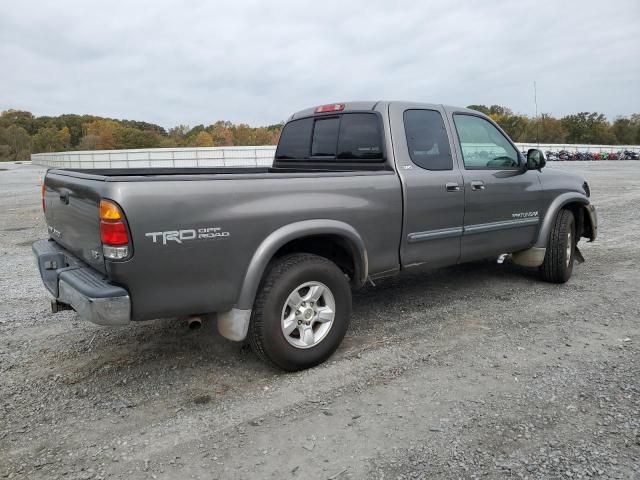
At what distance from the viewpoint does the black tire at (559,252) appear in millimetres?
5410

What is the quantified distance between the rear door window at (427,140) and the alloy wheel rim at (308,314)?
144cm

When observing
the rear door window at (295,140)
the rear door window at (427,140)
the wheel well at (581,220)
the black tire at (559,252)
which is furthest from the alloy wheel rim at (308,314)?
the wheel well at (581,220)

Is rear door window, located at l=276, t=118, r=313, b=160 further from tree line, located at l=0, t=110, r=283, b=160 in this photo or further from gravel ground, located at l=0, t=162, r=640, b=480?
tree line, located at l=0, t=110, r=283, b=160

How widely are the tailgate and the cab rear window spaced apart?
86.9 inches

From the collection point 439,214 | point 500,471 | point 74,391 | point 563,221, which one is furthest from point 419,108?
point 74,391

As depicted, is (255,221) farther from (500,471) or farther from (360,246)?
(500,471)

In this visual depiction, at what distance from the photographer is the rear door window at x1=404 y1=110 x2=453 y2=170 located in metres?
4.24

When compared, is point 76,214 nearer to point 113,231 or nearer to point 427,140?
point 113,231

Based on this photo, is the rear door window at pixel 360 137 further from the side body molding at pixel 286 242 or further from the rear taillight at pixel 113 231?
the rear taillight at pixel 113 231

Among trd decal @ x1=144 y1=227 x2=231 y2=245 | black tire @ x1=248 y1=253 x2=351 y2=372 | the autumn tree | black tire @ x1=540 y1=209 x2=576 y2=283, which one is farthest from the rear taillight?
the autumn tree

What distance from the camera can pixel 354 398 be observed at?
10.3 feet

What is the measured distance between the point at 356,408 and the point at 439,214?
1929 millimetres

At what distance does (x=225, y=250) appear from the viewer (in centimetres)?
305

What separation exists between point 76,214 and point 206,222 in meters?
0.94
